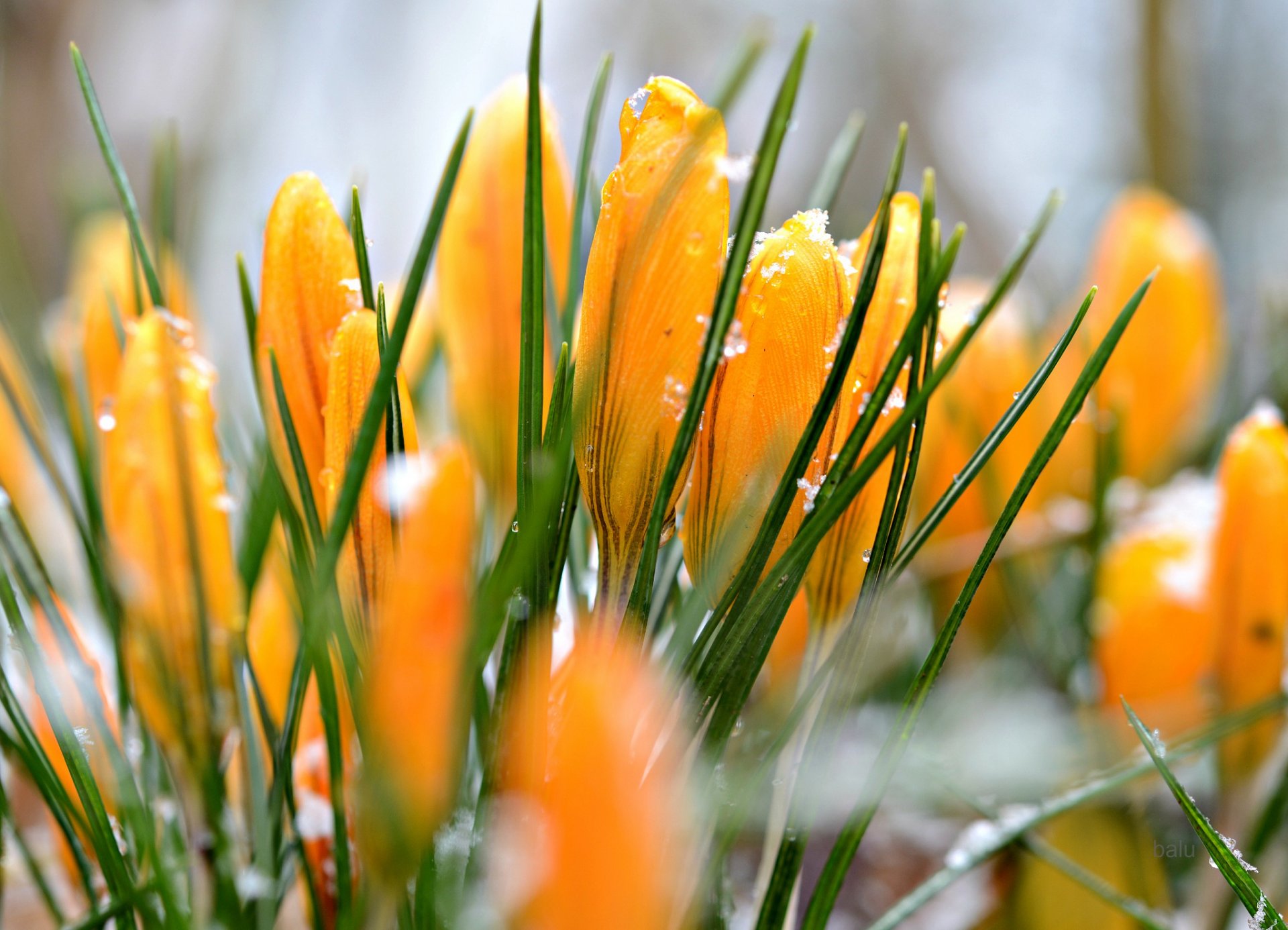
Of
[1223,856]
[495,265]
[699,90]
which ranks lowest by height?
[1223,856]

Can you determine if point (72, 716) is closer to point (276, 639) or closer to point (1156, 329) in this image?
point (276, 639)

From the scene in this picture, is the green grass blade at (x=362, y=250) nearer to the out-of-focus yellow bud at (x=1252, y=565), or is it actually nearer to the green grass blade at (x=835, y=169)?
the green grass blade at (x=835, y=169)

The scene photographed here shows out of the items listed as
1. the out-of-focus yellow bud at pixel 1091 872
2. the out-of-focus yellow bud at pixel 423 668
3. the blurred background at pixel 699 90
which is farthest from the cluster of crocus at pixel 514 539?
the blurred background at pixel 699 90

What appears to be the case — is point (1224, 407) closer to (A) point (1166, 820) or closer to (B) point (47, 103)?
(A) point (1166, 820)

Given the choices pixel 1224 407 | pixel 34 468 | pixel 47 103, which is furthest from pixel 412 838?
pixel 47 103

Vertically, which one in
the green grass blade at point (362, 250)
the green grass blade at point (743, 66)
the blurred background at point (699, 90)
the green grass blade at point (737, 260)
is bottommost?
the green grass blade at point (737, 260)

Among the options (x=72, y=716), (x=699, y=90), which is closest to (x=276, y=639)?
(x=72, y=716)

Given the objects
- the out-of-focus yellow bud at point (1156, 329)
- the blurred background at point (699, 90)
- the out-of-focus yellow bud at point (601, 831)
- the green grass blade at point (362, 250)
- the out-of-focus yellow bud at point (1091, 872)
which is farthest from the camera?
the blurred background at point (699, 90)
